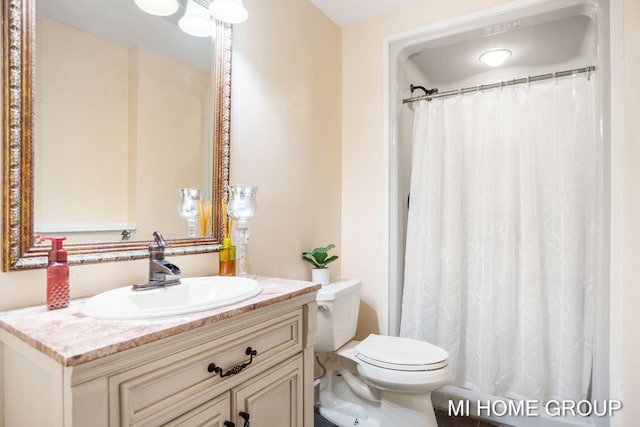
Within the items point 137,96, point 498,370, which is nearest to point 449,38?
point 137,96

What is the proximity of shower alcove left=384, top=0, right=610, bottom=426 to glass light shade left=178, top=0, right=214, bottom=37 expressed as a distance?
3.84 feet

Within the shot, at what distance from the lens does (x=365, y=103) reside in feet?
7.48

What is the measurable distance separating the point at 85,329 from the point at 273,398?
1.89 feet

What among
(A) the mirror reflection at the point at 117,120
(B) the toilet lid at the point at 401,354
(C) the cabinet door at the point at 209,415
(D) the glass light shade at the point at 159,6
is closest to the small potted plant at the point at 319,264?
(B) the toilet lid at the point at 401,354

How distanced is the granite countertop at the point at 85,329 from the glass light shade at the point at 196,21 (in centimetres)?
107

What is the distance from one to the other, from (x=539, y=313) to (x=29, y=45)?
235 cm

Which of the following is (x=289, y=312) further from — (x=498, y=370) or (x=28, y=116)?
(x=498, y=370)

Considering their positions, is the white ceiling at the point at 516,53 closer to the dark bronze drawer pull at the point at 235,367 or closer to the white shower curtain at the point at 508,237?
the white shower curtain at the point at 508,237

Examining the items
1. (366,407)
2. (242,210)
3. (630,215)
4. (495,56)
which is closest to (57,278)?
(242,210)

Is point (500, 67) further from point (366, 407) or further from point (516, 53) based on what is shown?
point (366, 407)

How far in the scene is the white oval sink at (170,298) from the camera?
79cm

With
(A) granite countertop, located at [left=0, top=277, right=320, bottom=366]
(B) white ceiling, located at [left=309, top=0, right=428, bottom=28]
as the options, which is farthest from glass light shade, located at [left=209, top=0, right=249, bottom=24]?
(A) granite countertop, located at [left=0, top=277, right=320, bottom=366]

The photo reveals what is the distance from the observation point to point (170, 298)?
109 cm

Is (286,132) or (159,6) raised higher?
(159,6)
